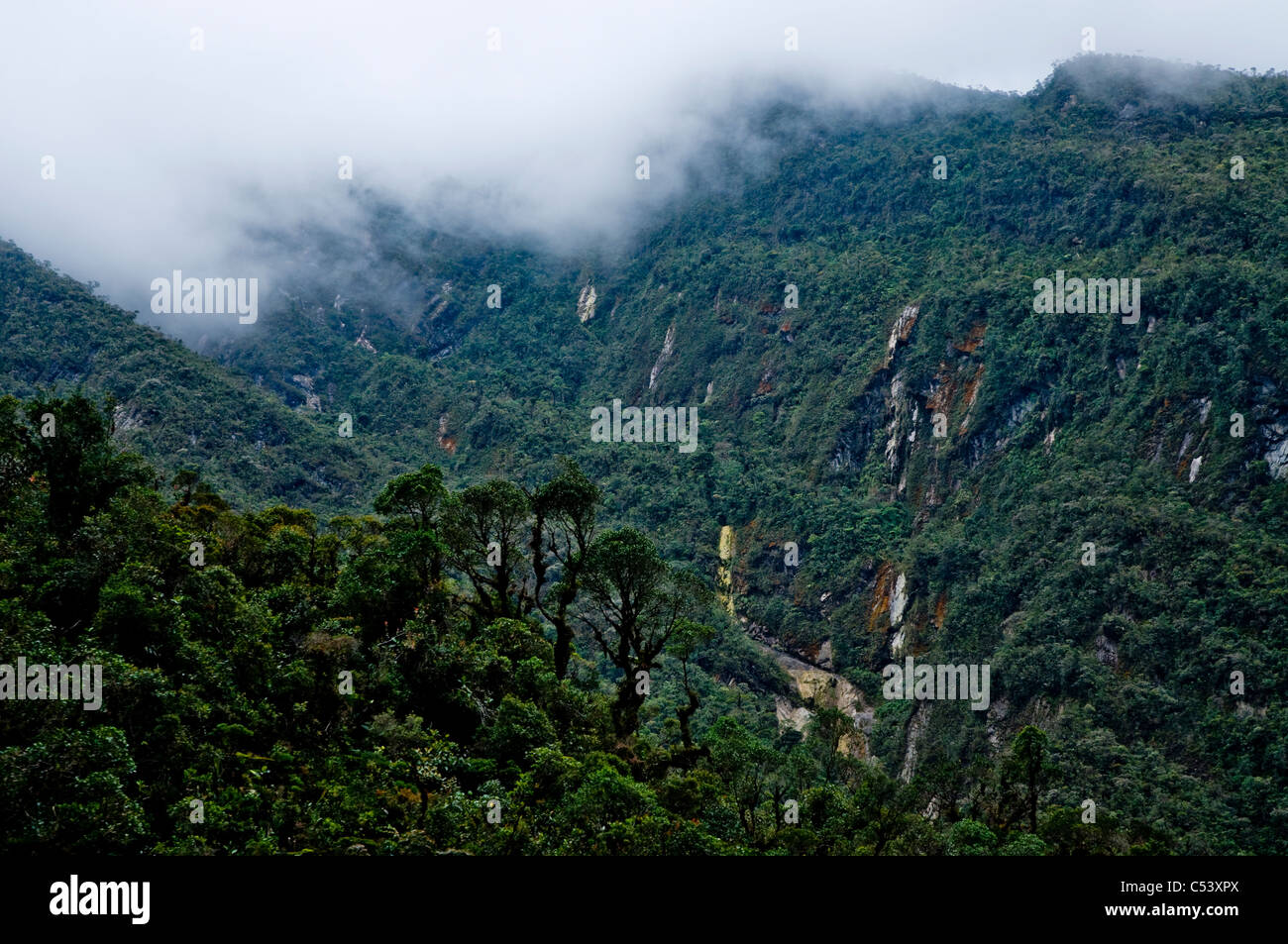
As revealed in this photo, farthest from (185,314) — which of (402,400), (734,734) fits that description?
(734,734)

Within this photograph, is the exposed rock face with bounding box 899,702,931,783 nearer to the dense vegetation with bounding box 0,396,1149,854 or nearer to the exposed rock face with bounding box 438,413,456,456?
the dense vegetation with bounding box 0,396,1149,854

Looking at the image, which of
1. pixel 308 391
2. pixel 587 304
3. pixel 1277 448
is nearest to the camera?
pixel 1277 448

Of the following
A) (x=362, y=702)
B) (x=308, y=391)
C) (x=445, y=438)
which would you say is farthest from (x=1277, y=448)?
(x=308, y=391)

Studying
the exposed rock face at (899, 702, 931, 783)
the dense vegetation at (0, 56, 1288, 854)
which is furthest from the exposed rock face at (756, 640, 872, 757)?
the exposed rock face at (899, 702, 931, 783)

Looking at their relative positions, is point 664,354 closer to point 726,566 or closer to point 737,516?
point 737,516

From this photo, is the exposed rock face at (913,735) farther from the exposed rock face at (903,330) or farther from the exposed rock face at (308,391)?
the exposed rock face at (308,391)
